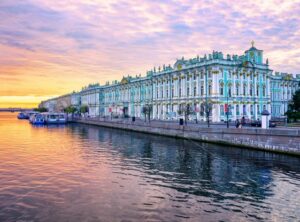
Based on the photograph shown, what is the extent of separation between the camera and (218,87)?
7619 centimetres

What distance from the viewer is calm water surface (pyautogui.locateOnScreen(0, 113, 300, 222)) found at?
16.2 metres

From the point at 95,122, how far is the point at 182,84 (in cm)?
3770

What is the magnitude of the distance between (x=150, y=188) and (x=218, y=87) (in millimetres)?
58493

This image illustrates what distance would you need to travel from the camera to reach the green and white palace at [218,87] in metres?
76.7

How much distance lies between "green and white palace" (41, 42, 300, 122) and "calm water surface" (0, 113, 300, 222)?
3425 cm

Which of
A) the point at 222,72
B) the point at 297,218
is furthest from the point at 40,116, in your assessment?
Result: the point at 297,218

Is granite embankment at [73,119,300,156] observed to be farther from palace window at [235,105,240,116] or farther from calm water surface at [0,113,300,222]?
palace window at [235,105,240,116]

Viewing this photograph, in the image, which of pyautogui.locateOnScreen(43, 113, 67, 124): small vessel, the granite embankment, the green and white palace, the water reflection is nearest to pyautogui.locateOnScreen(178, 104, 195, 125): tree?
the green and white palace

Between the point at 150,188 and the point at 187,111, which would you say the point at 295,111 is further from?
the point at 150,188

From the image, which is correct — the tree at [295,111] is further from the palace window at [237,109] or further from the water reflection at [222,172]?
the water reflection at [222,172]

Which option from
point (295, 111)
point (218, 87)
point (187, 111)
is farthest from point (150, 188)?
point (218, 87)

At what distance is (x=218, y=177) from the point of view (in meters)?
24.7

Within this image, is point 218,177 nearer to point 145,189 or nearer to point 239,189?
point 239,189

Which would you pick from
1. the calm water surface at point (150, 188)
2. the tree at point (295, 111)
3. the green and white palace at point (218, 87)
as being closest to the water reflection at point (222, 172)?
the calm water surface at point (150, 188)
